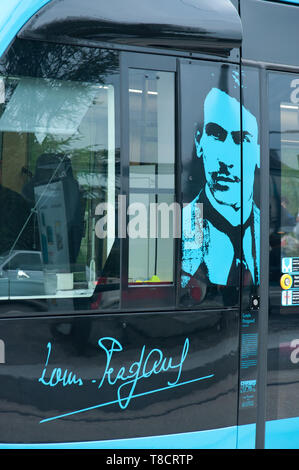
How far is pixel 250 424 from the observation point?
11.6 feet

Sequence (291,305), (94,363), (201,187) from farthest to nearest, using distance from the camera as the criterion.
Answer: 1. (291,305)
2. (201,187)
3. (94,363)

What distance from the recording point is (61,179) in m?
3.18

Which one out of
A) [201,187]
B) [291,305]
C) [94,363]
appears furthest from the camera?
[291,305]

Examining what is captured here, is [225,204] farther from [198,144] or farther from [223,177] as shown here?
[198,144]

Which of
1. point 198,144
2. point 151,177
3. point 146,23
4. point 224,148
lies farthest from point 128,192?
point 146,23

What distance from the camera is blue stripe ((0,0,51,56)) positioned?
3033mm

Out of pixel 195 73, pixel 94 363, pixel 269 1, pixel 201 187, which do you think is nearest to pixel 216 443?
pixel 94 363

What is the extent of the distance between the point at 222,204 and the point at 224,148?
13.1 inches

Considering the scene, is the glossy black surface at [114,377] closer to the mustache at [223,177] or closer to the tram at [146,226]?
the tram at [146,226]

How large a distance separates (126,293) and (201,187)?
76 centimetres

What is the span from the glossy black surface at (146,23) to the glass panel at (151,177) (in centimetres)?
21

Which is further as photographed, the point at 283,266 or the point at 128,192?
the point at 283,266
